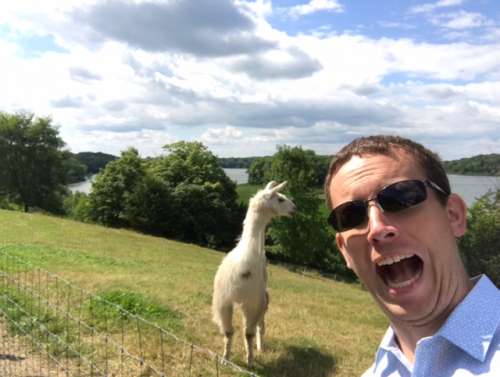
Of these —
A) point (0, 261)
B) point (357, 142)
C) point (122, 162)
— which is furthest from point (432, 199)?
point (122, 162)

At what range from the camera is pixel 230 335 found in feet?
24.5

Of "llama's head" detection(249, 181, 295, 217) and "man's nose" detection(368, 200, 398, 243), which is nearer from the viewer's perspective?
"man's nose" detection(368, 200, 398, 243)

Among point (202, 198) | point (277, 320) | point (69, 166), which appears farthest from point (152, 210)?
point (277, 320)

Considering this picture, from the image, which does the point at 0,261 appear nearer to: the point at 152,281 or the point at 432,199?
the point at 152,281

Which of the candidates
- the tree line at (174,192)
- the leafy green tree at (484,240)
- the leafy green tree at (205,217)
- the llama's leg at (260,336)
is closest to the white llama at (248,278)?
the llama's leg at (260,336)

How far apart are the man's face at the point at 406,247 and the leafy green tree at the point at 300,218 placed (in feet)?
109

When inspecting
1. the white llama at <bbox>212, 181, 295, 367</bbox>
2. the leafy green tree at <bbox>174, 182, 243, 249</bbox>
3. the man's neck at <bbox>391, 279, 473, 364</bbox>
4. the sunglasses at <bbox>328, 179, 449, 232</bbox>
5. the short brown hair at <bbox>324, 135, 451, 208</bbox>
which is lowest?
the leafy green tree at <bbox>174, 182, 243, 249</bbox>

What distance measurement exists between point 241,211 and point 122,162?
14612mm

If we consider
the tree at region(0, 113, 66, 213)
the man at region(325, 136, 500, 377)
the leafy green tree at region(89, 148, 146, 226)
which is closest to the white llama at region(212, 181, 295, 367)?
the man at region(325, 136, 500, 377)

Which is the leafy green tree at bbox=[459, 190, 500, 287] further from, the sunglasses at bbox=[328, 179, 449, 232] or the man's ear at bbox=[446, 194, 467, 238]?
the sunglasses at bbox=[328, 179, 449, 232]

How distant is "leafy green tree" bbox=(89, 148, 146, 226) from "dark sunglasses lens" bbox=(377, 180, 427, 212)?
49.6 m

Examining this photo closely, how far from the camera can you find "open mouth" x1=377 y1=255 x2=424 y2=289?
6.17ft

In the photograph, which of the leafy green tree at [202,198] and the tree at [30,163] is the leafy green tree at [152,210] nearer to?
the leafy green tree at [202,198]

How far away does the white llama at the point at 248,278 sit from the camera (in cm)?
713
